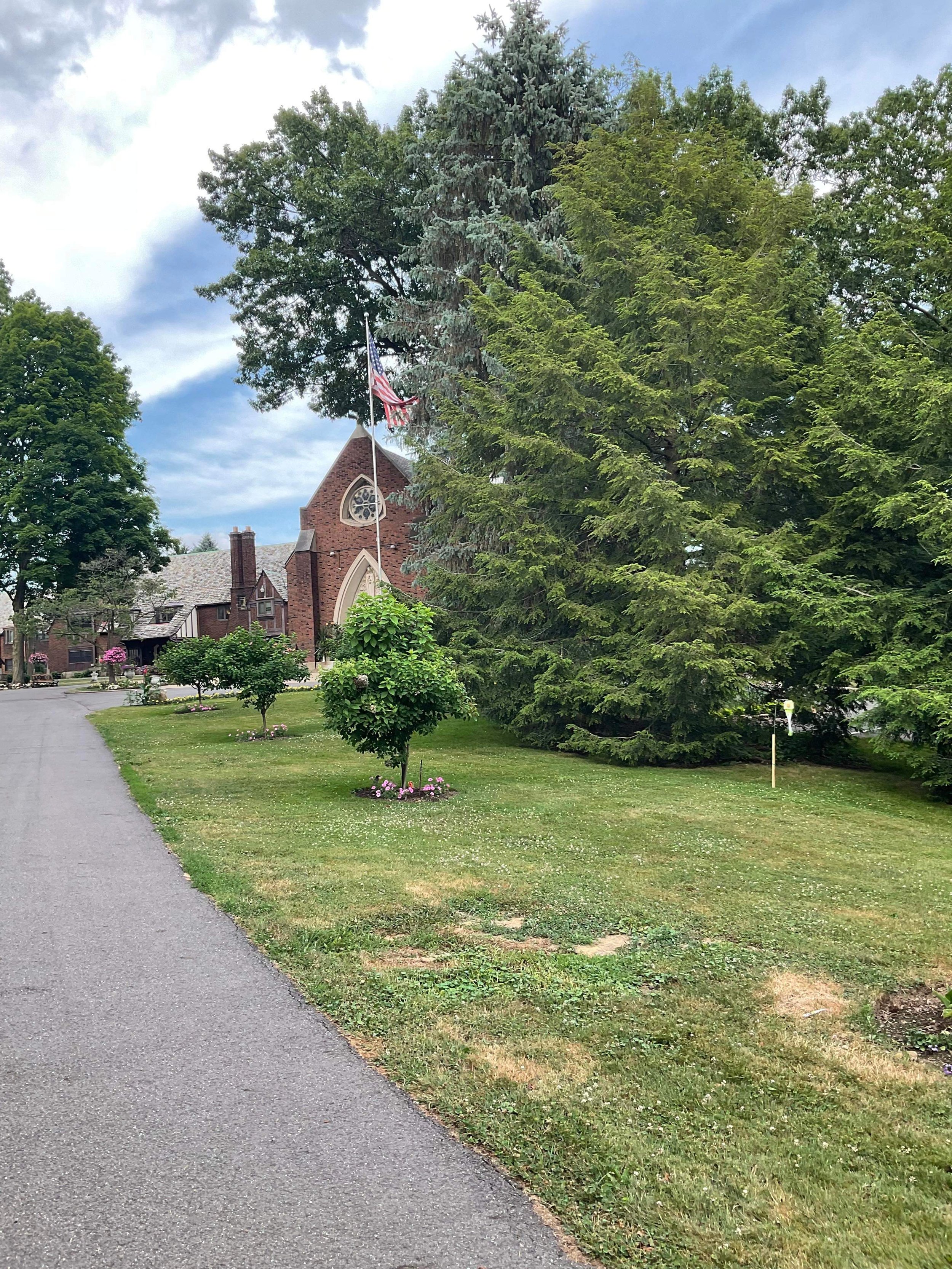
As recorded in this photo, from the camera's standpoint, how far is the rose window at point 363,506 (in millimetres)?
39625

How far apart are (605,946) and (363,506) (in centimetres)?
3545

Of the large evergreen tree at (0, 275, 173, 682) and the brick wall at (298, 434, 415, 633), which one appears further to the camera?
the large evergreen tree at (0, 275, 173, 682)

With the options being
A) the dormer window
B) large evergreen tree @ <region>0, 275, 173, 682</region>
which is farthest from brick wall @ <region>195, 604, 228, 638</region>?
the dormer window

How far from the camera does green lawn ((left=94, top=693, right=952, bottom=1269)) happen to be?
123 inches

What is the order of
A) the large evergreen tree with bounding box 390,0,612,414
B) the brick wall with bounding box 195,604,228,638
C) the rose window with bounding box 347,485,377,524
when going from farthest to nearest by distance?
the brick wall with bounding box 195,604,228,638
the rose window with bounding box 347,485,377,524
the large evergreen tree with bounding box 390,0,612,414

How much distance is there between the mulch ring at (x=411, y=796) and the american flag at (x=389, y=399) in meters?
16.5

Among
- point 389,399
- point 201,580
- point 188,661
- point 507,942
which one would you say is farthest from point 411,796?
point 201,580

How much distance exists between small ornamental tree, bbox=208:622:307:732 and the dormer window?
1940 cm

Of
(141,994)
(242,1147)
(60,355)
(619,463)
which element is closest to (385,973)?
(141,994)

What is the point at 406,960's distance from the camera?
5617 millimetres

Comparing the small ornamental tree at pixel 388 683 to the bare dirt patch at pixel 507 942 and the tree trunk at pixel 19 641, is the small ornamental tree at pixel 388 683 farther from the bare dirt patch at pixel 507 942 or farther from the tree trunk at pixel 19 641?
the tree trunk at pixel 19 641

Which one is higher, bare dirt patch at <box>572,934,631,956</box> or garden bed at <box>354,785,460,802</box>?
bare dirt patch at <box>572,934,631,956</box>

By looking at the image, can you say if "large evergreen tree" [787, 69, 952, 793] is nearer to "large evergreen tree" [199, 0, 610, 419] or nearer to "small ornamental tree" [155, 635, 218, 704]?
"large evergreen tree" [199, 0, 610, 419]

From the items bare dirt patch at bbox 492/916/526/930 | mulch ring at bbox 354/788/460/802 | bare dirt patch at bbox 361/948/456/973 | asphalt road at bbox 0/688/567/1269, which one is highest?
asphalt road at bbox 0/688/567/1269
